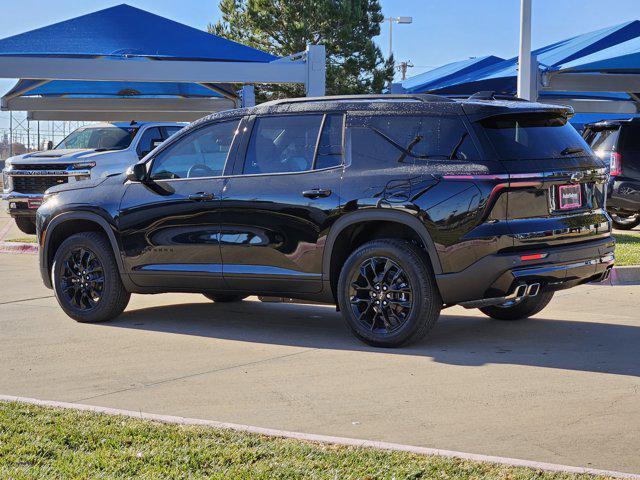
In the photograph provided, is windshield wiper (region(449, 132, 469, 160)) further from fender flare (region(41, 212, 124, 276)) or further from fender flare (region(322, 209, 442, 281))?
fender flare (region(41, 212, 124, 276))

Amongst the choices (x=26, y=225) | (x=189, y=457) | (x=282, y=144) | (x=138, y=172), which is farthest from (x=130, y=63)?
(x=189, y=457)

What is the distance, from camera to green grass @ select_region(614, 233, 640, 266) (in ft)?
38.9

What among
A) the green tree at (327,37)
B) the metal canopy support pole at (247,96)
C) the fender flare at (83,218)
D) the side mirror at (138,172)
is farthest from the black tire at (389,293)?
the green tree at (327,37)

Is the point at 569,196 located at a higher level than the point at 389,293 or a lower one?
higher

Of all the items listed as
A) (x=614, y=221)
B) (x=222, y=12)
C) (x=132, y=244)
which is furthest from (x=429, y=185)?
(x=222, y=12)

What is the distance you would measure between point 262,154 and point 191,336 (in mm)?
1620

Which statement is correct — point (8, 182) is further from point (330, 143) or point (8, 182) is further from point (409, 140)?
point (409, 140)

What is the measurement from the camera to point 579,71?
17.1m

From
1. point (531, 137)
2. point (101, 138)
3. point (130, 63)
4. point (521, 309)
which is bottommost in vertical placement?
point (521, 309)

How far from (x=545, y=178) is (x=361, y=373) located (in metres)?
1.95

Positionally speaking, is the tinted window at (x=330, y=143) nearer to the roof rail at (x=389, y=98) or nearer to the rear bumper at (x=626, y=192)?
the roof rail at (x=389, y=98)

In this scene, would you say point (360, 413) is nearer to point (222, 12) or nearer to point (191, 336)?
point (191, 336)

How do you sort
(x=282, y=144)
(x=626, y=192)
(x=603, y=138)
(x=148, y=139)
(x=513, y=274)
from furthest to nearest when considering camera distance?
(x=148, y=139), (x=603, y=138), (x=626, y=192), (x=282, y=144), (x=513, y=274)

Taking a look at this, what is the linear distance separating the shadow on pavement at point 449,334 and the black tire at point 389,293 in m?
0.16
